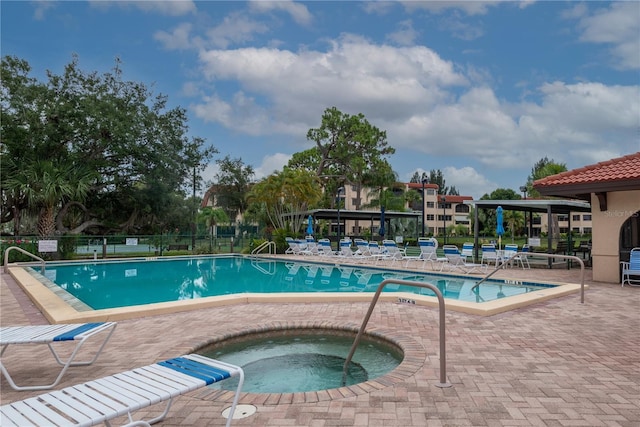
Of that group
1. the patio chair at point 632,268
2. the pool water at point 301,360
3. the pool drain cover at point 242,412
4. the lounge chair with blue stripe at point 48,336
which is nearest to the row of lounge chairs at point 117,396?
the pool drain cover at point 242,412

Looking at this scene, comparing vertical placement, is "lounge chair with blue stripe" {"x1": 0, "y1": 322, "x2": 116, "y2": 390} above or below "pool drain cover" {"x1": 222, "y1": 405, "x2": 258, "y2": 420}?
above

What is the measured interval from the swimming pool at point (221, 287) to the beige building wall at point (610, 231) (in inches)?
87.4

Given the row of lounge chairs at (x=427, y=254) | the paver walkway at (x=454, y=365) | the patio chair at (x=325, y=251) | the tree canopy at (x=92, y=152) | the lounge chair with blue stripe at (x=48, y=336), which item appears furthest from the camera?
the tree canopy at (x=92, y=152)

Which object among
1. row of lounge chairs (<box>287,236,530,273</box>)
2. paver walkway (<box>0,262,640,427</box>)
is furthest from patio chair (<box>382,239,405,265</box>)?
paver walkway (<box>0,262,640,427</box>)

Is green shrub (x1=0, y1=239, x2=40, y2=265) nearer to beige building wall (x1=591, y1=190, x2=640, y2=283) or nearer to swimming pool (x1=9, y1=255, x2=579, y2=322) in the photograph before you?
swimming pool (x1=9, y1=255, x2=579, y2=322)

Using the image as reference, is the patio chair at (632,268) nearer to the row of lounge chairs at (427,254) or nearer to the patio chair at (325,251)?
the row of lounge chairs at (427,254)

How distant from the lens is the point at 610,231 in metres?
11.2

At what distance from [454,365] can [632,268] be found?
878 centimetres

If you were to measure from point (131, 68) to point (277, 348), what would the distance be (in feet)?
89.2

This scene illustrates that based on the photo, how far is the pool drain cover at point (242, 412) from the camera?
3.20m

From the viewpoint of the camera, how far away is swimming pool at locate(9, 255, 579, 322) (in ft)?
24.4

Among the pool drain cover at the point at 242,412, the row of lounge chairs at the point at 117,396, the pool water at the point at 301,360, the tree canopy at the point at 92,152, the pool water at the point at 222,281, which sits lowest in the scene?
the pool water at the point at 222,281

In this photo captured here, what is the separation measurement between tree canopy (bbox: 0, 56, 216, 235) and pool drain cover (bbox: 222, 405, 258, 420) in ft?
73.8

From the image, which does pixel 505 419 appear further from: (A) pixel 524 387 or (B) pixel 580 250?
(B) pixel 580 250
